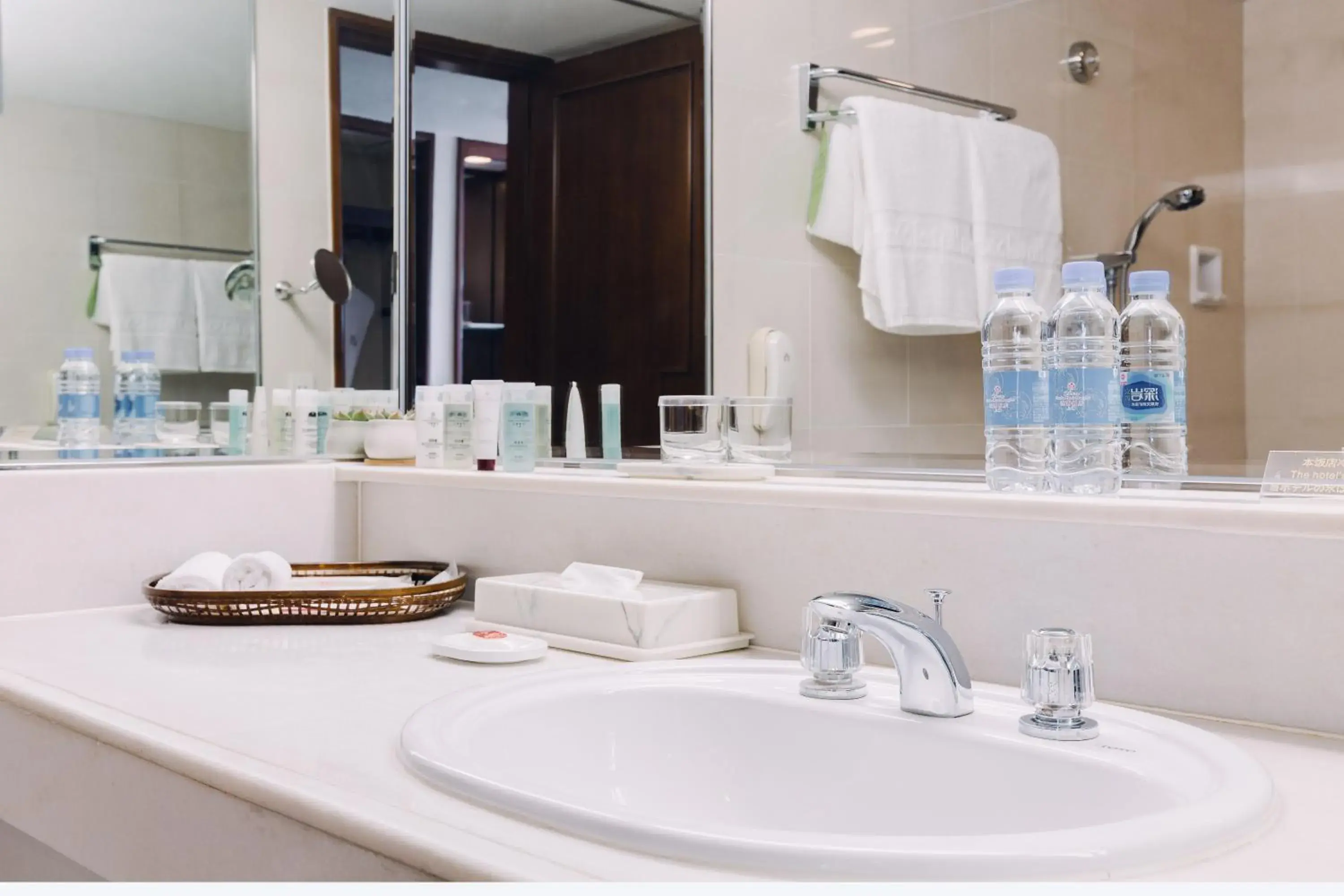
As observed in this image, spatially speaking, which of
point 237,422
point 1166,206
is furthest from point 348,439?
point 1166,206

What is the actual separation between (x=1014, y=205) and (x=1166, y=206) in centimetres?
16

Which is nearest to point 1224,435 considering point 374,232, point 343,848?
point 343,848

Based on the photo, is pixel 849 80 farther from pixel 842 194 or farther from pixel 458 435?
pixel 458 435

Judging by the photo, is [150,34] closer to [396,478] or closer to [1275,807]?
[396,478]

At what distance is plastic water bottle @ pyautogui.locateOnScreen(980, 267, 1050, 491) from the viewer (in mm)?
1139

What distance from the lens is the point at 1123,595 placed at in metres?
1.01

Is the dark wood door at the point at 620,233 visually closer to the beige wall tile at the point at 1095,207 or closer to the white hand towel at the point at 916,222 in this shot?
the white hand towel at the point at 916,222

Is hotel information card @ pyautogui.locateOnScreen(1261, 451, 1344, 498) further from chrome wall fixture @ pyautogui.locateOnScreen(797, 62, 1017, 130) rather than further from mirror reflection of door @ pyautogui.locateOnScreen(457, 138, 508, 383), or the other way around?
mirror reflection of door @ pyautogui.locateOnScreen(457, 138, 508, 383)

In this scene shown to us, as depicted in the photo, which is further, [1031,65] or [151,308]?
[151,308]

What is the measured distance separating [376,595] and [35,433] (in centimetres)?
57

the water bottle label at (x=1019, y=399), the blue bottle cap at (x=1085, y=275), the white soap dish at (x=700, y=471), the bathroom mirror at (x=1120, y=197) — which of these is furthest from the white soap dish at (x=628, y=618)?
the blue bottle cap at (x=1085, y=275)

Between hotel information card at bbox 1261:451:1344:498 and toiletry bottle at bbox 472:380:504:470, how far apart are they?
1022mm

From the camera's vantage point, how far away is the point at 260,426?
190 centimetres

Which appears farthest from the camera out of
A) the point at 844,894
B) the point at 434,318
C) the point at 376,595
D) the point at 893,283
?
the point at 434,318
